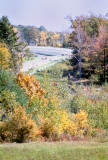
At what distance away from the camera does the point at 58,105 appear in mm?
12938

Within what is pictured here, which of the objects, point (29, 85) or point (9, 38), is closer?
point (29, 85)

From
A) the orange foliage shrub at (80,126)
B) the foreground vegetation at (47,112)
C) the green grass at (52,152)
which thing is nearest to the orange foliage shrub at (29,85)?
the foreground vegetation at (47,112)

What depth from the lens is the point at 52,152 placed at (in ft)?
27.1

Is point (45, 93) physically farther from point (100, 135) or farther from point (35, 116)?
point (100, 135)

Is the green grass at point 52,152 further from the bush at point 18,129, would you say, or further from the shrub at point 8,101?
the shrub at point 8,101

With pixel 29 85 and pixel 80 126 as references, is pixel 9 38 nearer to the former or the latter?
pixel 29 85

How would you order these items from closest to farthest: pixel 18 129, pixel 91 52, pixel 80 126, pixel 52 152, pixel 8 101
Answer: pixel 52 152, pixel 18 129, pixel 80 126, pixel 8 101, pixel 91 52

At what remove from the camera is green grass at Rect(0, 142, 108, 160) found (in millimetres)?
7926

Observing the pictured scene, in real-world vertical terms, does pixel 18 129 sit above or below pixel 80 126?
above

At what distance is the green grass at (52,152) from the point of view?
7.93m

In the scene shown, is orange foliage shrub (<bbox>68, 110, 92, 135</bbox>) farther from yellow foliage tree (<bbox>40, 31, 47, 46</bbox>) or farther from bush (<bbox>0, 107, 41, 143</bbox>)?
yellow foliage tree (<bbox>40, 31, 47, 46</bbox>)

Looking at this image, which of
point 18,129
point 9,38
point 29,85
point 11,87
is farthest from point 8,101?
point 9,38

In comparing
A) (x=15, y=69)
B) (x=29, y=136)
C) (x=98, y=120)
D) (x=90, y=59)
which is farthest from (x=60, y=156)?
(x=90, y=59)

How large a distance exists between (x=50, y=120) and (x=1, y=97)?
4.72 meters
